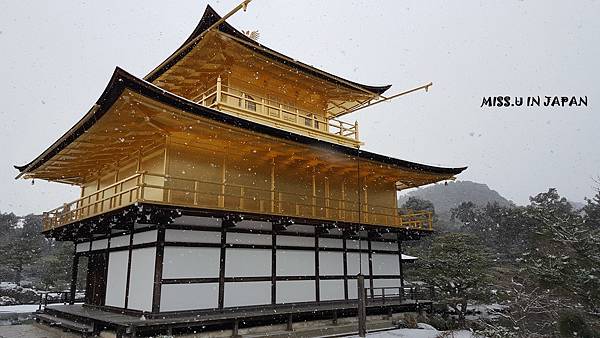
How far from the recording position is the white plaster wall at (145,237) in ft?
41.7

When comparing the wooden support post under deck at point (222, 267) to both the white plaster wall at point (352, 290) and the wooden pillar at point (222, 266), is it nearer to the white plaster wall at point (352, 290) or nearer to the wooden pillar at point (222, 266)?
the wooden pillar at point (222, 266)

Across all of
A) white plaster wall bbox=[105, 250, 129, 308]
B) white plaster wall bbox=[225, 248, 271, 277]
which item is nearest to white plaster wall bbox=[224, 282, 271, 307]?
white plaster wall bbox=[225, 248, 271, 277]

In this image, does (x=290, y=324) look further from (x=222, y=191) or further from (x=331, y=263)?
(x=222, y=191)

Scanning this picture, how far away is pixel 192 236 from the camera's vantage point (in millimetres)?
12969

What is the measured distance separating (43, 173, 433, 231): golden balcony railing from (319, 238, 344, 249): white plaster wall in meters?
1.00

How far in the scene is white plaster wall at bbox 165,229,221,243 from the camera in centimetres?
1255

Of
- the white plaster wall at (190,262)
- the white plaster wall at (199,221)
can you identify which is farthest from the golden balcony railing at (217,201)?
the white plaster wall at (190,262)

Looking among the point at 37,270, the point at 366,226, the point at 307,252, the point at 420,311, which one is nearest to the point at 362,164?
the point at 366,226

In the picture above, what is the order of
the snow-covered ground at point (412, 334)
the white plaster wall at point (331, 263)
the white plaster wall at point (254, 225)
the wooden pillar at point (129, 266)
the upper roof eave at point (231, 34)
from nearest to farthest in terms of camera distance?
1. the wooden pillar at point (129, 266)
2. the white plaster wall at point (254, 225)
3. the snow-covered ground at point (412, 334)
4. the upper roof eave at point (231, 34)
5. the white plaster wall at point (331, 263)

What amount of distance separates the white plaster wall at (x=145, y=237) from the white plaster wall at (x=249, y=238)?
2501 millimetres

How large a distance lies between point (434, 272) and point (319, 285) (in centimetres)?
1068

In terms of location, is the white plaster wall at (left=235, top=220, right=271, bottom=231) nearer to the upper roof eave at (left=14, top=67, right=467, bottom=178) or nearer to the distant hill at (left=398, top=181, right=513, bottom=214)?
the upper roof eave at (left=14, top=67, right=467, bottom=178)

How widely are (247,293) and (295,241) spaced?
9.73ft

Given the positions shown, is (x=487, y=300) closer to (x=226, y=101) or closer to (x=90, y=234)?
(x=226, y=101)
